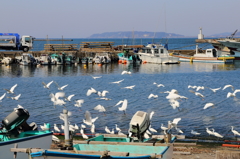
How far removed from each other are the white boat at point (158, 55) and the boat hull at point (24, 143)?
4557cm

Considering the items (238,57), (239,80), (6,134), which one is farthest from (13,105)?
(238,57)

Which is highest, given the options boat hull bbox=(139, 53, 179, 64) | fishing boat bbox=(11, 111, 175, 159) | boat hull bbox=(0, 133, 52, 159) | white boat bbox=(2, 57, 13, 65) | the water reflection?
fishing boat bbox=(11, 111, 175, 159)

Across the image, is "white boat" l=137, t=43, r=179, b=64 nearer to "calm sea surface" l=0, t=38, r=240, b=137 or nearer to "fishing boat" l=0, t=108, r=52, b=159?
"calm sea surface" l=0, t=38, r=240, b=137

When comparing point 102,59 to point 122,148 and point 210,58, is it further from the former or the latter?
point 122,148

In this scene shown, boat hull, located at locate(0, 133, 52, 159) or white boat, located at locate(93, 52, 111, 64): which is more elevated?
boat hull, located at locate(0, 133, 52, 159)

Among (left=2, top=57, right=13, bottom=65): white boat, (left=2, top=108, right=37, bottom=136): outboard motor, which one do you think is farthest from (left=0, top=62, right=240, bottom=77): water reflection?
(left=2, top=108, right=37, bottom=136): outboard motor

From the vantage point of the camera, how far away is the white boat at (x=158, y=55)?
56.2 m

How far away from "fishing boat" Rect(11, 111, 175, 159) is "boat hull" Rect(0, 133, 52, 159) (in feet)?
4.05

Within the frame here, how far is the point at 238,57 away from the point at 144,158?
55009mm

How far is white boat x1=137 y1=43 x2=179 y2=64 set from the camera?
2211 inches

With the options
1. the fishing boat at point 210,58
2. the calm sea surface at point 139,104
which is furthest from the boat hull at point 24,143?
the fishing boat at point 210,58

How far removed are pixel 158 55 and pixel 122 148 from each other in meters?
47.8

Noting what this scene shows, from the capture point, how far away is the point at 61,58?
59.0 m

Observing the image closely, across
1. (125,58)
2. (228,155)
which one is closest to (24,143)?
(228,155)
